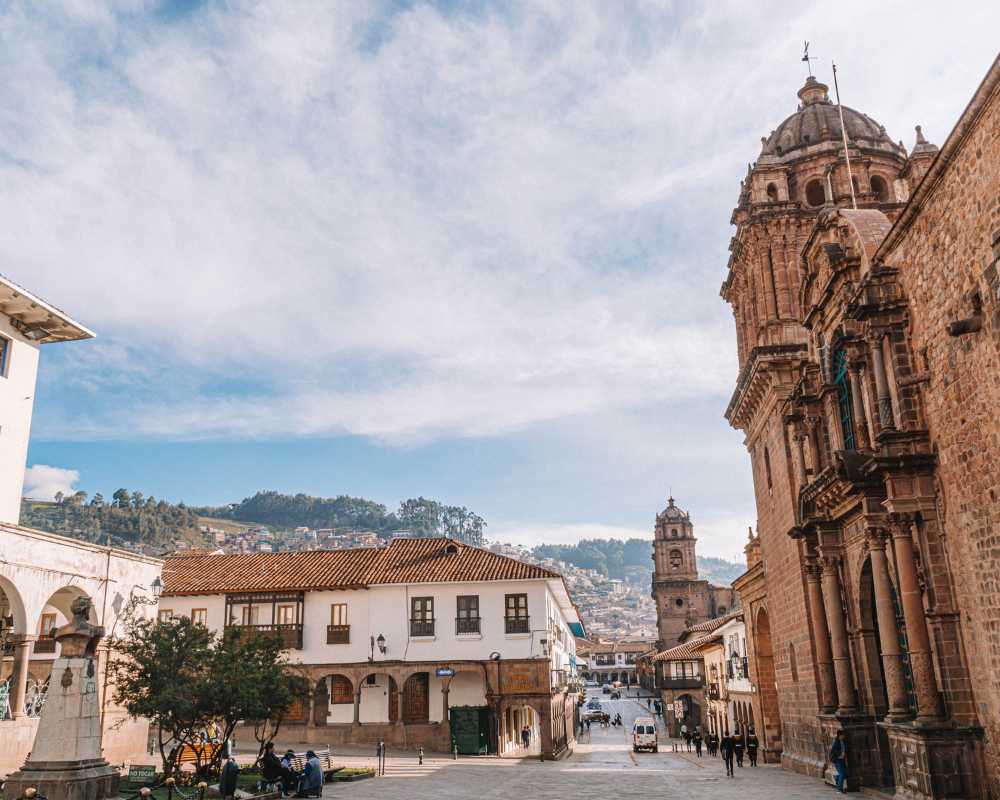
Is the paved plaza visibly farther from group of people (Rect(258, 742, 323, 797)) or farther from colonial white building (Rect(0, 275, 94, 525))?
colonial white building (Rect(0, 275, 94, 525))

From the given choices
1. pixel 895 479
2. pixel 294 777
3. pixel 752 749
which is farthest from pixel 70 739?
pixel 752 749

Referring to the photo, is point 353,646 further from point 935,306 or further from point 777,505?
point 935,306

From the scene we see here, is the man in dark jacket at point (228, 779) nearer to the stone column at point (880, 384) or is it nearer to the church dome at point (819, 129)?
the stone column at point (880, 384)

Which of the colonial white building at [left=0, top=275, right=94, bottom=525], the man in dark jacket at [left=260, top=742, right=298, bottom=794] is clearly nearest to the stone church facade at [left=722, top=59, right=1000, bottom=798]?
the man in dark jacket at [left=260, top=742, right=298, bottom=794]

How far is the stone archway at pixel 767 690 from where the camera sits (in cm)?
3006

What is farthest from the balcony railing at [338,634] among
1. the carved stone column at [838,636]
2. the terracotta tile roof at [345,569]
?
the carved stone column at [838,636]

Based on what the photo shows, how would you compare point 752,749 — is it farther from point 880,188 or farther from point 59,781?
point 59,781

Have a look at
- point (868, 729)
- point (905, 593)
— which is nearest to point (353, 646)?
point (868, 729)

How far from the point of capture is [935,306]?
1485 cm

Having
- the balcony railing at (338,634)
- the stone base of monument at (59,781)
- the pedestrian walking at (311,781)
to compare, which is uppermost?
the balcony railing at (338,634)

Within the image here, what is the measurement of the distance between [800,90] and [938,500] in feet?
76.3

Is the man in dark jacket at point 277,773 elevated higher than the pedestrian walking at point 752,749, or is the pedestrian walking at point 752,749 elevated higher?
the man in dark jacket at point 277,773

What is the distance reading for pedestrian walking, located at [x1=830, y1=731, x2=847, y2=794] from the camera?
1806 centimetres

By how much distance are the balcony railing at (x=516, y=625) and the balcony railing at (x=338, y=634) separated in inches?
259
